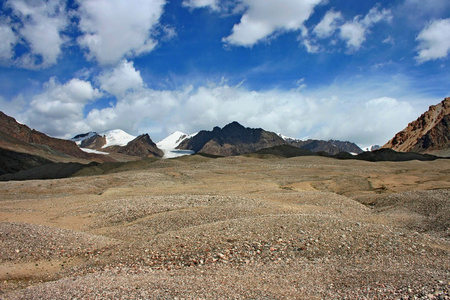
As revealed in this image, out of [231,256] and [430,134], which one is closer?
[231,256]

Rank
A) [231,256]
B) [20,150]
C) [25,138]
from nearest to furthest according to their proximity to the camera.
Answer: [231,256], [20,150], [25,138]

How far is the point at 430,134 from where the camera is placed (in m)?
Answer: 173

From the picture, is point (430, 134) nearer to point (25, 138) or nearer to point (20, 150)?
point (20, 150)

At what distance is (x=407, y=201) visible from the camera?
2506 centimetres

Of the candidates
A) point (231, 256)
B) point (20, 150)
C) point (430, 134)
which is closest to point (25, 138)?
point (20, 150)

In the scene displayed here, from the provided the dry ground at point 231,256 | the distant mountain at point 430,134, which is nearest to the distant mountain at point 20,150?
the dry ground at point 231,256

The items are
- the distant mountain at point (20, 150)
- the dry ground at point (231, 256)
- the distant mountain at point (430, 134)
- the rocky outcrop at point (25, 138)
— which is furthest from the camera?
the distant mountain at point (430, 134)

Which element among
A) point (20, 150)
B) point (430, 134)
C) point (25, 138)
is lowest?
point (20, 150)

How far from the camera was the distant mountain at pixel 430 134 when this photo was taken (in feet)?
548

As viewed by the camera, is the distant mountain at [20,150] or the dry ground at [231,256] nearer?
the dry ground at [231,256]

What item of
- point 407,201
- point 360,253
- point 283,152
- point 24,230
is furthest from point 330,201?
point 283,152

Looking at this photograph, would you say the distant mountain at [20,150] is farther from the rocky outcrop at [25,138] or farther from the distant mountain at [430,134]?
the distant mountain at [430,134]

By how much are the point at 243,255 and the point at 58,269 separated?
24.7ft

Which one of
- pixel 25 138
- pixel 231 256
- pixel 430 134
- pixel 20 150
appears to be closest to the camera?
pixel 231 256
